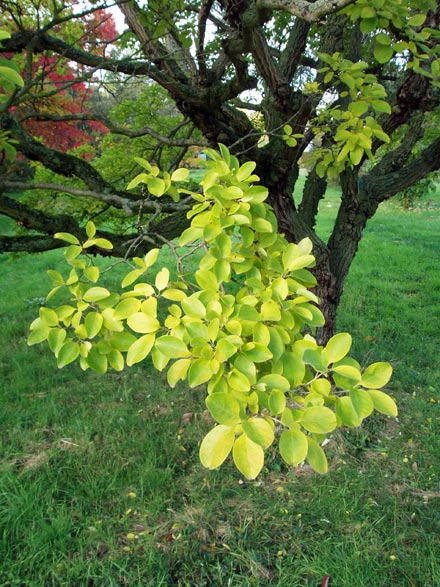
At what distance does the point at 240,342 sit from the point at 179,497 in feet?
7.04

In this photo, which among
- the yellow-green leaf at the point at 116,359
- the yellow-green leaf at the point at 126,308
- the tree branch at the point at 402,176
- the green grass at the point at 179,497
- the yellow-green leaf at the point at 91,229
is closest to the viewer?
the yellow-green leaf at the point at 126,308

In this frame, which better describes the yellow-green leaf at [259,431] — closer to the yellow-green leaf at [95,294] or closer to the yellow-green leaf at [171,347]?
the yellow-green leaf at [171,347]

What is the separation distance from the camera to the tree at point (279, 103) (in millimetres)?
2170

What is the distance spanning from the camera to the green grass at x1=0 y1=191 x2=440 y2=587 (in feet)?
7.56

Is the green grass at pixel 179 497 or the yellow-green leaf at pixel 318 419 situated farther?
the green grass at pixel 179 497

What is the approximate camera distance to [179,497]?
2.78 m

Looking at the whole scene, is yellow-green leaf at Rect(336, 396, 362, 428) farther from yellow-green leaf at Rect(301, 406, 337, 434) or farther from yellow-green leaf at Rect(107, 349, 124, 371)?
yellow-green leaf at Rect(107, 349, 124, 371)

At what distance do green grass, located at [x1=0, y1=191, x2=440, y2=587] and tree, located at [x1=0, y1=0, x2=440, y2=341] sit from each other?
4.02ft

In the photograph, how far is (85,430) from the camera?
3305 mm

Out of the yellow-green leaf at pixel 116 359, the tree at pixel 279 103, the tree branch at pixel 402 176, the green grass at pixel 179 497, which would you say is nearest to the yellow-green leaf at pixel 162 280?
the yellow-green leaf at pixel 116 359

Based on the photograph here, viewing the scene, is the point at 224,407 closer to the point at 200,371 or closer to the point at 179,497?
the point at 200,371

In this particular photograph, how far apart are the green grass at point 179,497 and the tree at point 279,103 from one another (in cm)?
123

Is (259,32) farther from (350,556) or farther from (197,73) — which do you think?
(350,556)

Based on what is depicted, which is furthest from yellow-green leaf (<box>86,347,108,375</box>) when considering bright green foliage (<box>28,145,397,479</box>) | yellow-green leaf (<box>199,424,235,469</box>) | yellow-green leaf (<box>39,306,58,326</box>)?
yellow-green leaf (<box>199,424,235,469</box>)
